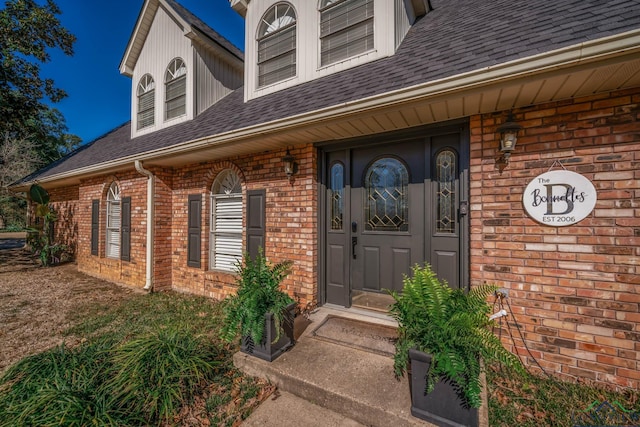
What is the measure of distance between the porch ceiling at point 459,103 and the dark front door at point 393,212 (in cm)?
33

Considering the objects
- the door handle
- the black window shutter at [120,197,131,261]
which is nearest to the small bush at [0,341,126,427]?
the door handle

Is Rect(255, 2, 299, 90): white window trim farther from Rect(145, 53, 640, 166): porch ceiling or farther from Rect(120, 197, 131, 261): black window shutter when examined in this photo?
Rect(120, 197, 131, 261): black window shutter

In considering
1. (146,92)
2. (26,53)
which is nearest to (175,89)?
(146,92)

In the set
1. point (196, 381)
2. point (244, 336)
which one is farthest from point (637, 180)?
point (196, 381)

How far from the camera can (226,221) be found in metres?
5.12

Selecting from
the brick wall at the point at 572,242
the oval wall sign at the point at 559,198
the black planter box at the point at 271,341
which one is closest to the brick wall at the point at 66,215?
the black planter box at the point at 271,341

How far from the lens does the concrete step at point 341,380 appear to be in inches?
82.2

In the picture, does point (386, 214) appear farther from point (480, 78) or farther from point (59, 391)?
point (59, 391)

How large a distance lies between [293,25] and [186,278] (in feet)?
16.6

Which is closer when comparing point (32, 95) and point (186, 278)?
point (186, 278)

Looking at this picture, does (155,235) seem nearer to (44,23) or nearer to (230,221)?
(230,221)

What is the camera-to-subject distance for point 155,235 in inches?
216

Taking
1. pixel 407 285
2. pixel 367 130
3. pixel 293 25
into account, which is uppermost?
pixel 293 25

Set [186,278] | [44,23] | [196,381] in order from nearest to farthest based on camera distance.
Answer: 1. [196,381]
2. [186,278]
3. [44,23]
